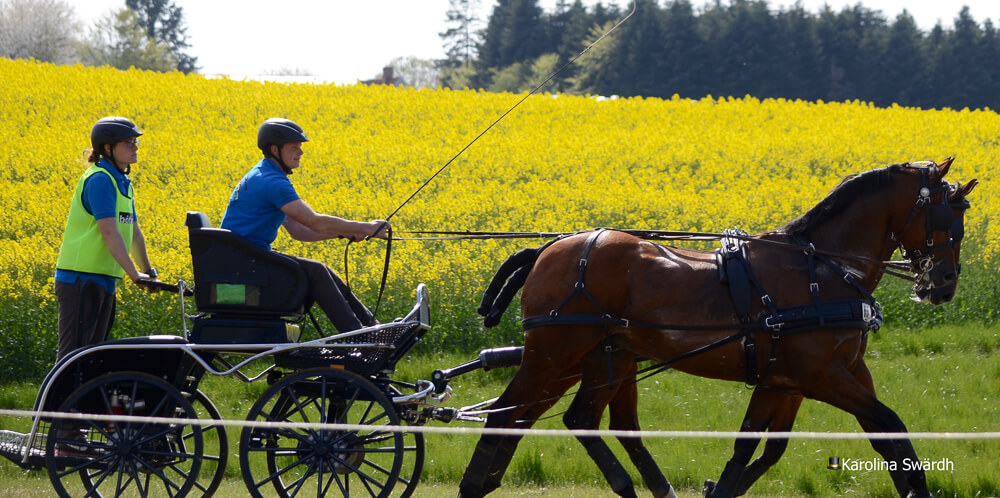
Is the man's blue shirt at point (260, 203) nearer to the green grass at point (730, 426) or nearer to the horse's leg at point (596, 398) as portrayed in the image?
the horse's leg at point (596, 398)

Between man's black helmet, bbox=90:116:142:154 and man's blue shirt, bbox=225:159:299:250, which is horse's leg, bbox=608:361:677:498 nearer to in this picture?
man's blue shirt, bbox=225:159:299:250

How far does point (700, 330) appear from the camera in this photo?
18.3ft

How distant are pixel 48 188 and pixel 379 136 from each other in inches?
215

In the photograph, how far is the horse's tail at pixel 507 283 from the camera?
20.7 ft

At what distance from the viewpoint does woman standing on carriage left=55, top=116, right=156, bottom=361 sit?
5766mm

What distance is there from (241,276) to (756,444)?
2949mm

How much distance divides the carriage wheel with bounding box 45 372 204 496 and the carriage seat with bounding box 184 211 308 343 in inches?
16.6

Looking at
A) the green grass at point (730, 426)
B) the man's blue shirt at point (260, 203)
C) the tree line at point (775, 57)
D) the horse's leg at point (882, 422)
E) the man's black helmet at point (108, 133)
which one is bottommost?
the green grass at point (730, 426)

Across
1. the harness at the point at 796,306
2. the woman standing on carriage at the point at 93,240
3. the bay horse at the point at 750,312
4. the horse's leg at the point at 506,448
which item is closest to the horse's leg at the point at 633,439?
the bay horse at the point at 750,312

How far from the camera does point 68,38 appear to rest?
48.4 metres

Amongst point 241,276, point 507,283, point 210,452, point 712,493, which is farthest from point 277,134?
point 210,452

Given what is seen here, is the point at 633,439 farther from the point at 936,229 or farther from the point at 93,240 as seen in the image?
the point at 93,240

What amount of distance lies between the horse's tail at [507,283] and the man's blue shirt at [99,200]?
2168 millimetres

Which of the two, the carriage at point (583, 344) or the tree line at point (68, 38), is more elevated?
the tree line at point (68, 38)
